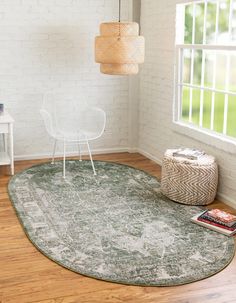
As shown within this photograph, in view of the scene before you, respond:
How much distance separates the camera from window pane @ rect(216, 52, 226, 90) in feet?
12.4

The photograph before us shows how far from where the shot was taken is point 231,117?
374 cm

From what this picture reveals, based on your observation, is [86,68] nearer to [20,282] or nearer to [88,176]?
[88,176]

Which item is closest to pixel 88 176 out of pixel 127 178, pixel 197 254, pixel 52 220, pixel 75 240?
pixel 127 178

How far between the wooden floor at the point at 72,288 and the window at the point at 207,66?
149 centimetres

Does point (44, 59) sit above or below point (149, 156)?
above

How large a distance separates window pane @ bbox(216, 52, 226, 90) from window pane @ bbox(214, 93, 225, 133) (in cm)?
9

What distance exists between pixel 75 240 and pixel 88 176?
146cm

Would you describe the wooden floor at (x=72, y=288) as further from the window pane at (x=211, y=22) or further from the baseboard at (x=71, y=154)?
the baseboard at (x=71, y=154)

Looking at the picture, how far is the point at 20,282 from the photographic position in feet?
8.27

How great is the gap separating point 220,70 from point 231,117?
0.42m

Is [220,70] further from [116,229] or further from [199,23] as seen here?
[116,229]

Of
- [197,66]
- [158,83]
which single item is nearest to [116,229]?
[197,66]

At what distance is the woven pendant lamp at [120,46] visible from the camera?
3973mm

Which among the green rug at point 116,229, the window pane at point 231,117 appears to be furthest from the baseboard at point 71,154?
the window pane at point 231,117
